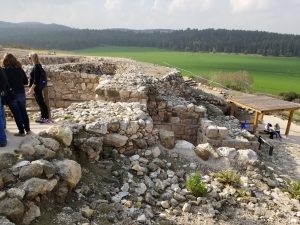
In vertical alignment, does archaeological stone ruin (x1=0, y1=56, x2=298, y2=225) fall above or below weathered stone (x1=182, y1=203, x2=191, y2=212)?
above

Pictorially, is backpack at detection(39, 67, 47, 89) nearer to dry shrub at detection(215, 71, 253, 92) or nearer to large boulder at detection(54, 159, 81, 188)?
large boulder at detection(54, 159, 81, 188)

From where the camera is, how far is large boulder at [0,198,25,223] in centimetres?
505

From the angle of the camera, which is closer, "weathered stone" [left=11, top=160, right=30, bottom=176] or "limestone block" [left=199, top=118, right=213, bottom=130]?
"weathered stone" [left=11, top=160, right=30, bottom=176]

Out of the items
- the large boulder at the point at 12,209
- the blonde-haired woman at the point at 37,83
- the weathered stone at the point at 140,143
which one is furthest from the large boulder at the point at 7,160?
the weathered stone at the point at 140,143

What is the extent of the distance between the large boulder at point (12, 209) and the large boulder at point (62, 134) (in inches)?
74.9

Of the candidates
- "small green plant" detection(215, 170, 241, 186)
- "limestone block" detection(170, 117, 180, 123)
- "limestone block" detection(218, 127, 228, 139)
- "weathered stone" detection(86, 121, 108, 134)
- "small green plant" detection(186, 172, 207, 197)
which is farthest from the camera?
"limestone block" detection(170, 117, 180, 123)

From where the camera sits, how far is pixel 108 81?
12.9 meters

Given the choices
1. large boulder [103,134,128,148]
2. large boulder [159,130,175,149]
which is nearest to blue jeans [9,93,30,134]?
large boulder [103,134,128,148]

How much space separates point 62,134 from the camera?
6.98 meters

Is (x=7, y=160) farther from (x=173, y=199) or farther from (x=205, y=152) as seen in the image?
(x=205, y=152)

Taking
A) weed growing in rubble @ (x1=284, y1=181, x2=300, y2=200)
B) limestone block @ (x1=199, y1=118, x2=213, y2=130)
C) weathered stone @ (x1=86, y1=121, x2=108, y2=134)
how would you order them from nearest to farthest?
weathered stone @ (x1=86, y1=121, x2=108, y2=134), weed growing in rubble @ (x1=284, y1=181, x2=300, y2=200), limestone block @ (x1=199, y1=118, x2=213, y2=130)

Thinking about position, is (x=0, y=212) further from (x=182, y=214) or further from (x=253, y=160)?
(x=253, y=160)

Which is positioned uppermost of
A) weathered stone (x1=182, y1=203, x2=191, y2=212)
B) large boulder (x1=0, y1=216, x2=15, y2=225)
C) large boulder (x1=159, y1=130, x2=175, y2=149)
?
large boulder (x1=0, y1=216, x2=15, y2=225)

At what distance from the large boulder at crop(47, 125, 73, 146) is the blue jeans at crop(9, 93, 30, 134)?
2.00 ft
